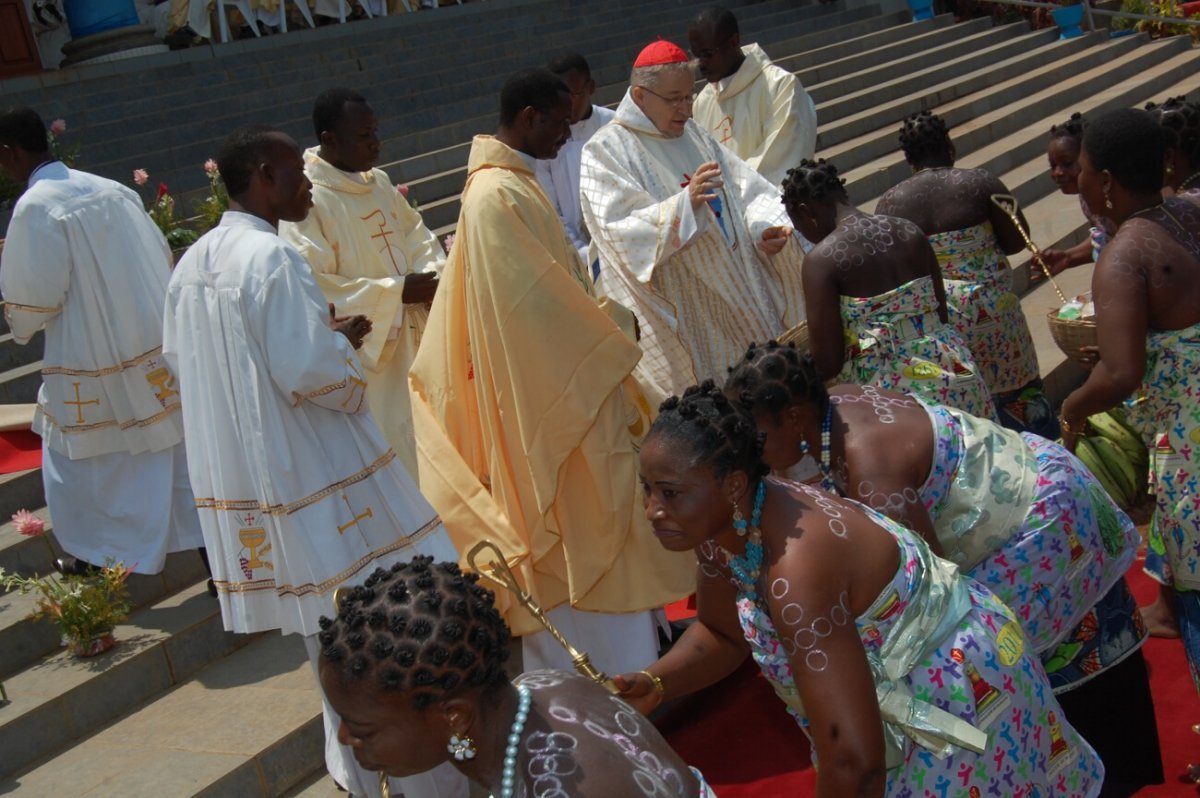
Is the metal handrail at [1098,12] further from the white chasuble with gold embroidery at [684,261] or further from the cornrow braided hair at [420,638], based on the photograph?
the cornrow braided hair at [420,638]

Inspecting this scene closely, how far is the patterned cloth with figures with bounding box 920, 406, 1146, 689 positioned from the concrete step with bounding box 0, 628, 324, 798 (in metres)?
2.30

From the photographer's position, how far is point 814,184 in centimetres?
457

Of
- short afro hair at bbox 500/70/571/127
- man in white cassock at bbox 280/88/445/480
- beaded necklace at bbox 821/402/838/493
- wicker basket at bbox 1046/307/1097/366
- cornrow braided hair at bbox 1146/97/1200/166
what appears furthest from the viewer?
man in white cassock at bbox 280/88/445/480

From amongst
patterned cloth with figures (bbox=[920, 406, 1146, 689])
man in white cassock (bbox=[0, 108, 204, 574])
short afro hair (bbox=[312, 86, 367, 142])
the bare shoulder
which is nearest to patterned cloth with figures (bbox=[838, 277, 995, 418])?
patterned cloth with figures (bbox=[920, 406, 1146, 689])

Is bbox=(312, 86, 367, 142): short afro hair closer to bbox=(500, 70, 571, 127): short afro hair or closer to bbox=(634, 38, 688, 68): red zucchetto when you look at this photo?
bbox=(500, 70, 571, 127): short afro hair

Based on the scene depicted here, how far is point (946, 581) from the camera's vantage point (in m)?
2.70

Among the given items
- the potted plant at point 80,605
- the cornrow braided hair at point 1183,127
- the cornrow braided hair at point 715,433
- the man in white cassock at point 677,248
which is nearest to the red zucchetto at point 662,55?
the man in white cassock at point 677,248

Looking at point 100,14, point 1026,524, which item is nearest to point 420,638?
point 1026,524

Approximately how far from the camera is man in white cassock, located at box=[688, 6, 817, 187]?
691 cm

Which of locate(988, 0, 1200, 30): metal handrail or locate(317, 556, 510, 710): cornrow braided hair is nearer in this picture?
locate(317, 556, 510, 710): cornrow braided hair

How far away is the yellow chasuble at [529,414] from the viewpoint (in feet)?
14.2

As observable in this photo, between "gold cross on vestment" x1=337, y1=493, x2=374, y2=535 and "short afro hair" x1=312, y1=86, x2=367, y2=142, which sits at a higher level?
"short afro hair" x1=312, y1=86, x2=367, y2=142

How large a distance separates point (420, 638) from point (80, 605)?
3115 millimetres

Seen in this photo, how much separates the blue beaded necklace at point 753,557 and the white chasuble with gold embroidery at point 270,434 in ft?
5.42
